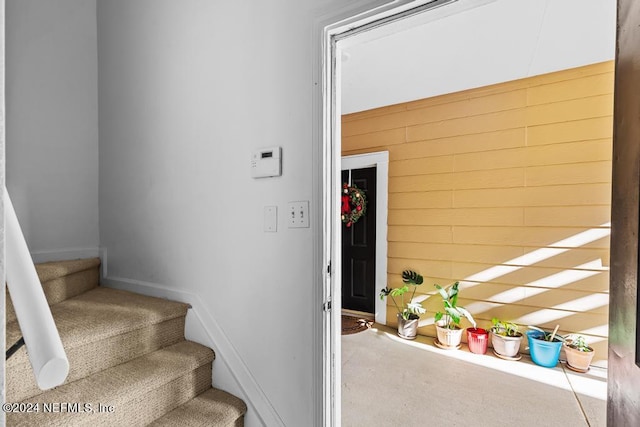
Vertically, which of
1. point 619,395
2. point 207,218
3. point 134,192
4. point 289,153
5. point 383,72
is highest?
point 383,72

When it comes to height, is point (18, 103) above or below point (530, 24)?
below

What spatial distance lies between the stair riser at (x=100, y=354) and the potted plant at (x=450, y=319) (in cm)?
230

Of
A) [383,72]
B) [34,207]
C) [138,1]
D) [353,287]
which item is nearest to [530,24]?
[383,72]

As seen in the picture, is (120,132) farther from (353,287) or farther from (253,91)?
(353,287)

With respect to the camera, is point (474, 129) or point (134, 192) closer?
point (134, 192)

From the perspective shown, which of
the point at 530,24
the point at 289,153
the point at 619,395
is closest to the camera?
the point at 619,395

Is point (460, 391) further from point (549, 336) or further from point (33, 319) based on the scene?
point (33, 319)

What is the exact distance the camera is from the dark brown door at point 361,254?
3680mm

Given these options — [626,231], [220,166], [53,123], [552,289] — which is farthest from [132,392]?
[552,289]

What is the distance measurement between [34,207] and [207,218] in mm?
1170

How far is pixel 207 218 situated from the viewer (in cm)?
162

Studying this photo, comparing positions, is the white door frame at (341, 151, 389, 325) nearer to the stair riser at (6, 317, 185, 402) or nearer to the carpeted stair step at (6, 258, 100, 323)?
the stair riser at (6, 317, 185, 402)

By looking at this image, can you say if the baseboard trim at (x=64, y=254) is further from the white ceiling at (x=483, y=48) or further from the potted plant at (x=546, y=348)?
the potted plant at (x=546, y=348)

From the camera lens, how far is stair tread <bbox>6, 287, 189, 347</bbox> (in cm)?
128
